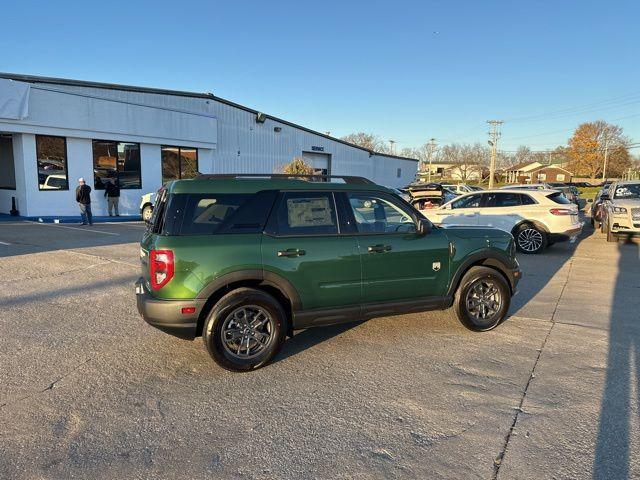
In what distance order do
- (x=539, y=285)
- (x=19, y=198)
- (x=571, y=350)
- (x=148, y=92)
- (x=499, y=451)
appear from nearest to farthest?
1. (x=499, y=451)
2. (x=571, y=350)
3. (x=539, y=285)
4. (x=19, y=198)
5. (x=148, y=92)

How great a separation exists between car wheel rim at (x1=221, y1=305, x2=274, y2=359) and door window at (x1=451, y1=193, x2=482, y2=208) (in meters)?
9.25

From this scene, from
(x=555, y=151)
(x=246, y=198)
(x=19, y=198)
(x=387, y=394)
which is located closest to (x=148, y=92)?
(x=19, y=198)

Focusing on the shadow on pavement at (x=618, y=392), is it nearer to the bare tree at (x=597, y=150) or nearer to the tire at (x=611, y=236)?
the tire at (x=611, y=236)

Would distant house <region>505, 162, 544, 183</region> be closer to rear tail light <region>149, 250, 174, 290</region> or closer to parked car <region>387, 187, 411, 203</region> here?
parked car <region>387, 187, 411, 203</region>

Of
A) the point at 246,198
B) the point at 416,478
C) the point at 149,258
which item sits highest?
the point at 246,198

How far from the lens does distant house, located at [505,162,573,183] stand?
322 ft

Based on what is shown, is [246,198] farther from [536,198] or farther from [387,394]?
[536,198]

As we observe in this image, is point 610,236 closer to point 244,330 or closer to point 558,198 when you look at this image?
point 558,198

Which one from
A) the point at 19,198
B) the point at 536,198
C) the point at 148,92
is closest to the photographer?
the point at 536,198

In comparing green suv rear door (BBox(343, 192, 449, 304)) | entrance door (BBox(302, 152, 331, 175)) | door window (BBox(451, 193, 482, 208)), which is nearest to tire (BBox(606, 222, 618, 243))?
door window (BBox(451, 193, 482, 208))

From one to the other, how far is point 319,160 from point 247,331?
31.9 meters

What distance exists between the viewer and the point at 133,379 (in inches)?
158

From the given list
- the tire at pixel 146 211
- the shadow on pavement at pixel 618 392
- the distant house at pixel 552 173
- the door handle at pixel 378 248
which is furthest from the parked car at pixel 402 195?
the distant house at pixel 552 173

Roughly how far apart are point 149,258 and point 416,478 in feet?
9.33
